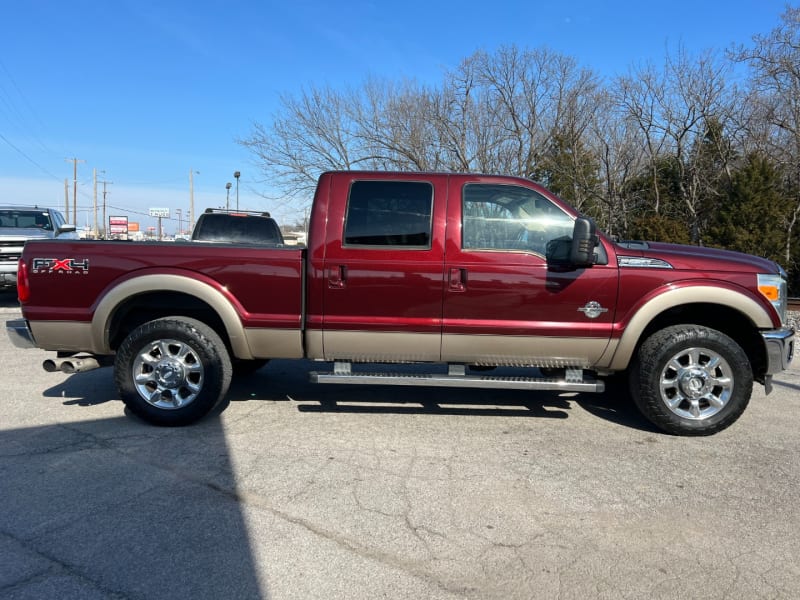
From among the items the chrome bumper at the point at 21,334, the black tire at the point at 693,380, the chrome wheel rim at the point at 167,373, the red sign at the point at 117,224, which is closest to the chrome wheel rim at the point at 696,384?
the black tire at the point at 693,380

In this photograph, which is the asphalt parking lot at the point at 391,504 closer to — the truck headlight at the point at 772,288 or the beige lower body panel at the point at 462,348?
the beige lower body panel at the point at 462,348

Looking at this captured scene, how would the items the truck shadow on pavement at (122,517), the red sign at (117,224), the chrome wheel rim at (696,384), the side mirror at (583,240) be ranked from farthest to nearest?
1. the red sign at (117,224)
2. the chrome wheel rim at (696,384)
3. the side mirror at (583,240)
4. the truck shadow on pavement at (122,517)

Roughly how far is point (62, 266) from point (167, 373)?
1.18m

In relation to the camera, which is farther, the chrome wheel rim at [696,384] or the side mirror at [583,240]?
the chrome wheel rim at [696,384]

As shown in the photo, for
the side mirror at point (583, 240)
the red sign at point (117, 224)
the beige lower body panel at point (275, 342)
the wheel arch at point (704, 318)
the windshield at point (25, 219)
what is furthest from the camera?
the red sign at point (117, 224)

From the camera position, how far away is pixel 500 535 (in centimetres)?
300

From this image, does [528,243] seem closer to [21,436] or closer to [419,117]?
[21,436]

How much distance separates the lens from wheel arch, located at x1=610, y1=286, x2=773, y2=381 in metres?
4.30

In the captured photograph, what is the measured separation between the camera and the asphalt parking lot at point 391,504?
2605mm

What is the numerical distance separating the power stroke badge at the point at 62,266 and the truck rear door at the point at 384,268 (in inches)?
72.9

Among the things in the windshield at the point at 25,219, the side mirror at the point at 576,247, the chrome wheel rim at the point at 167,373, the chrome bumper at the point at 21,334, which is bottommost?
the chrome wheel rim at the point at 167,373

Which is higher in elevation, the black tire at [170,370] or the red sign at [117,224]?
the red sign at [117,224]

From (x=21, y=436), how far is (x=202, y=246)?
6.57 feet

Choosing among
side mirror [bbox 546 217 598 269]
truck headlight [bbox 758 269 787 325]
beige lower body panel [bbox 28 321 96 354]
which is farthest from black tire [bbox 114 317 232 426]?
truck headlight [bbox 758 269 787 325]
